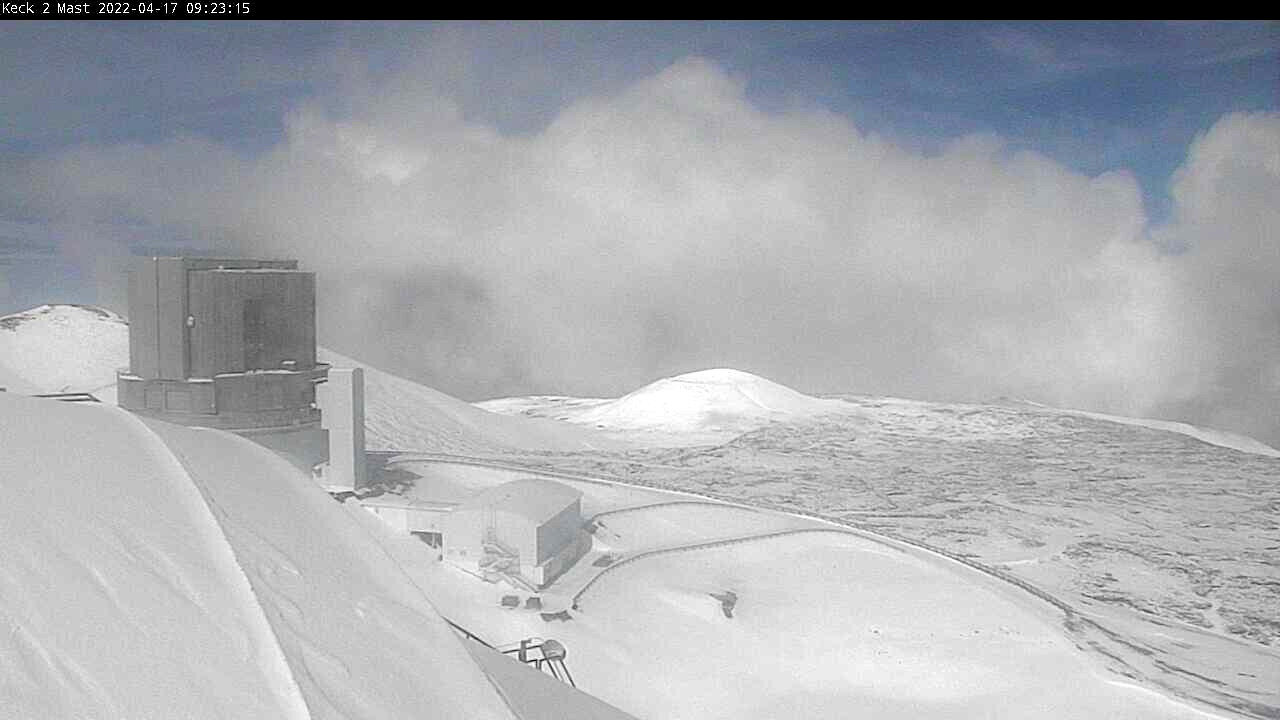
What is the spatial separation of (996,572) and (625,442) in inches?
450

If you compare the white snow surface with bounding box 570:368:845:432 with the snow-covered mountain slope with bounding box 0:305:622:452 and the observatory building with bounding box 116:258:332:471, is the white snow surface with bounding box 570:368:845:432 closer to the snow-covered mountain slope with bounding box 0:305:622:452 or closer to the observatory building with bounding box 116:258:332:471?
the snow-covered mountain slope with bounding box 0:305:622:452

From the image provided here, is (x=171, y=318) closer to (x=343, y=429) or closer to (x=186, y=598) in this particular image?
(x=343, y=429)

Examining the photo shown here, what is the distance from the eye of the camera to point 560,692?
3.13 metres

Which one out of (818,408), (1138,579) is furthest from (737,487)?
(818,408)

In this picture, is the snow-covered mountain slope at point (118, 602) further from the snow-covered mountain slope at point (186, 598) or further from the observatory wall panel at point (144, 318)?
the observatory wall panel at point (144, 318)

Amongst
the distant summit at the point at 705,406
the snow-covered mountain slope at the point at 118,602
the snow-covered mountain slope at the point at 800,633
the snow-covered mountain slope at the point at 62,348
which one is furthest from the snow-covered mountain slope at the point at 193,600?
the distant summit at the point at 705,406

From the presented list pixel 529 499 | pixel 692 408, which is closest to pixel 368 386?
pixel 692 408

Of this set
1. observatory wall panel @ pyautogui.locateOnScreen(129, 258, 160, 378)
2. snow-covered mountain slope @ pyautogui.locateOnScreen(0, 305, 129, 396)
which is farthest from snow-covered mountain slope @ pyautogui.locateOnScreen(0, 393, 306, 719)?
snow-covered mountain slope @ pyautogui.locateOnScreen(0, 305, 129, 396)

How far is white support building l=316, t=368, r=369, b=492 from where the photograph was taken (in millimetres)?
10125

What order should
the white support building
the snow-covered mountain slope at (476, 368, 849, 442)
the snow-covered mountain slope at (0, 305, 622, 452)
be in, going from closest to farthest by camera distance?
the white support building
the snow-covered mountain slope at (0, 305, 622, 452)
the snow-covered mountain slope at (476, 368, 849, 442)

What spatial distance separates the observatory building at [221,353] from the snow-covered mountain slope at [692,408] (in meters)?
11.1

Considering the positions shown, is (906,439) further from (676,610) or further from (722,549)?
(676,610)

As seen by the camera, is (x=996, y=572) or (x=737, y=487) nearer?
(x=996, y=572)

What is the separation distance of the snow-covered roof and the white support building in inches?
69.5
